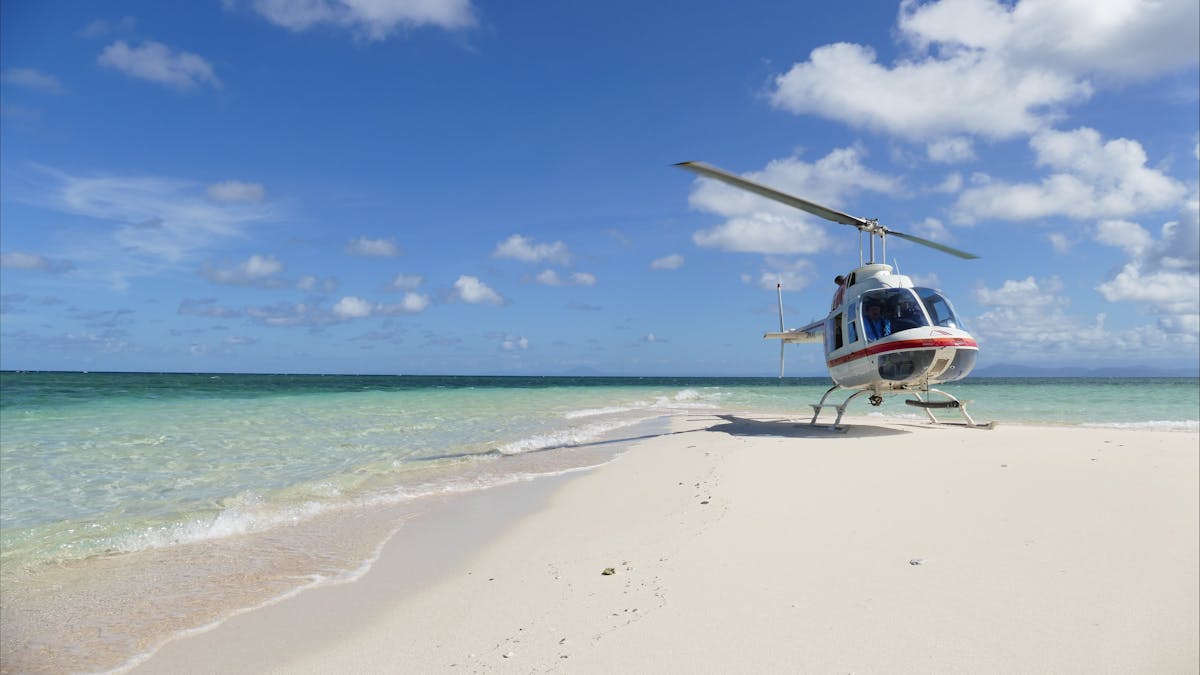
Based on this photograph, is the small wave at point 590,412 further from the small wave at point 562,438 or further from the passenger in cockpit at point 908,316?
the passenger in cockpit at point 908,316

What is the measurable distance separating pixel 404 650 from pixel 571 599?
925 millimetres

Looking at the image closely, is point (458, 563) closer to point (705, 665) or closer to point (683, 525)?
point (683, 525)

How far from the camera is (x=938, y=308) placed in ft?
32.5

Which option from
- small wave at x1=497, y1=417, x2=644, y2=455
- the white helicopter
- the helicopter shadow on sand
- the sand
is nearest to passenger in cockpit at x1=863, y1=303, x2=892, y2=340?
the white helicopter

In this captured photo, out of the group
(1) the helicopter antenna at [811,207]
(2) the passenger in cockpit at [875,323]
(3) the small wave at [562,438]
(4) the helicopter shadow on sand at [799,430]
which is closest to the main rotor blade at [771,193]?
(1) the helicopter antenna at [811,207]

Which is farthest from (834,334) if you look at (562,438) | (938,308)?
(562,438)

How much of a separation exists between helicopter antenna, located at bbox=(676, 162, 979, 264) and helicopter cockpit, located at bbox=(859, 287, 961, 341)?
1.55 meters

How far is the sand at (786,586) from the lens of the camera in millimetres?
2688

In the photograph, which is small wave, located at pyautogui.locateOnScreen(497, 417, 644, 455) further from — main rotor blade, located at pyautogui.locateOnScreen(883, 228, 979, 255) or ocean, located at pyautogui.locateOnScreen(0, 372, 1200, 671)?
main rotor blade, located at pyautogui.locateOnScreen(883, 228, 979, 255)

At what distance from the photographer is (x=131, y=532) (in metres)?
5.43

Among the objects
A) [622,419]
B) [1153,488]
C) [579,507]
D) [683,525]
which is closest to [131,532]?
[579,507]

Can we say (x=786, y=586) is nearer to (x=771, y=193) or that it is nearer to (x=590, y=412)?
(x=771, y=193)

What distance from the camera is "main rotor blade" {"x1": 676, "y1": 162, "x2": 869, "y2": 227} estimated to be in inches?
314

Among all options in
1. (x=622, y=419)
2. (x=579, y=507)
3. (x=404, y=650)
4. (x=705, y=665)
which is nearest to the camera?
(x=705, y=665)
